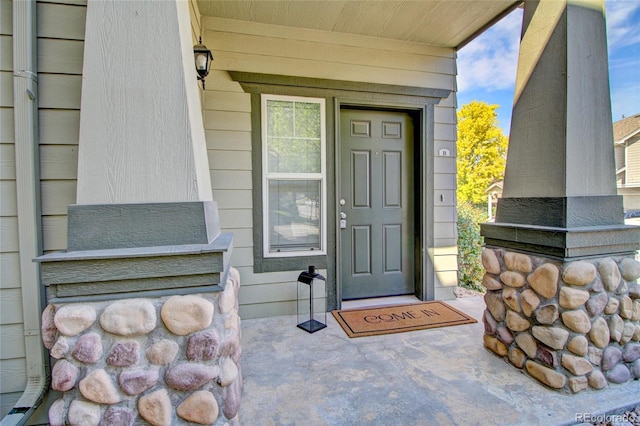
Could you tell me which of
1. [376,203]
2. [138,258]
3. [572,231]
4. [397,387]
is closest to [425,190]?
[376,203]

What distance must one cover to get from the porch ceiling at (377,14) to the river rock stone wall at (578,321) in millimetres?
2240

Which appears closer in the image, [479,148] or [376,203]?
[376,203]

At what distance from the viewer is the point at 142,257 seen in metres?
1.06

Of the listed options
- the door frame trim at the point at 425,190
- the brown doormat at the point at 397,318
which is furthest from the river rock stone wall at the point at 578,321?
the door frame trim at the point at 425,190

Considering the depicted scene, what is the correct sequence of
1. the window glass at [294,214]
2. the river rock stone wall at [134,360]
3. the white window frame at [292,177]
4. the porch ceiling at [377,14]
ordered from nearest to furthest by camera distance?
1. the river rock stone wall at [134,360]
2. the porch ceiling at [377,14]
3. the white window frame at [292,177]
4. the window glass at [294,214]

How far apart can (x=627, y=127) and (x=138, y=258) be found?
926cm

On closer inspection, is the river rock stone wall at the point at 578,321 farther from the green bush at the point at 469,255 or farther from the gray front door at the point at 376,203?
the green bush at the point at 469,255

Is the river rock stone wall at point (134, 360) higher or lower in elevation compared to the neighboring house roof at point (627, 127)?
lower

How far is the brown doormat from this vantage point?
2.62 meters

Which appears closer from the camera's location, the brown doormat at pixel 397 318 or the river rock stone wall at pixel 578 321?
the river rock stone wall at pixel 578 321

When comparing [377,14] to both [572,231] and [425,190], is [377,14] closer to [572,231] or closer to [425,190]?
[425,190]

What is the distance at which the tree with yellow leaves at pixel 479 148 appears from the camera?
37.5 ft

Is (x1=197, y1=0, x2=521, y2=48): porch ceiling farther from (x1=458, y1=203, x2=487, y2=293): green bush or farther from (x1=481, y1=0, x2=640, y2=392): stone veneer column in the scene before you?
(x1=458, y1=203, x2=487, y2=293): green bush

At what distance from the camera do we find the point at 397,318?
9.34ft
